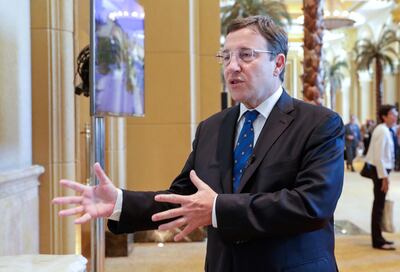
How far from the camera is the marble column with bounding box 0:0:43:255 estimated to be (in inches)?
132

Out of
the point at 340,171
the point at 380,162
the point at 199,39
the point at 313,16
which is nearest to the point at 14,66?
the point at 340,171

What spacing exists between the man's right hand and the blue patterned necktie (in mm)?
418

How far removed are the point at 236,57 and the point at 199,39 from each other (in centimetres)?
550

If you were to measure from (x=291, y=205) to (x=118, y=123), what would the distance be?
5.03m

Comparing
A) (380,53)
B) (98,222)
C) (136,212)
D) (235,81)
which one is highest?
(380,53)

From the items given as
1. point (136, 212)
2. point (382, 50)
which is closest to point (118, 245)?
point (136, 212)

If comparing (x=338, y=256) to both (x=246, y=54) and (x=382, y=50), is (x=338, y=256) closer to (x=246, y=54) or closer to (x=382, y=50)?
(x=246, y=54)

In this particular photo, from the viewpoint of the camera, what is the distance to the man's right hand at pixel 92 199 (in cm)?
181

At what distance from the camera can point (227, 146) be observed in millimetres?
1936

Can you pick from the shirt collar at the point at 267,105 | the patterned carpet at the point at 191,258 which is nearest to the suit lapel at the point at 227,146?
the shirt collar at the point at 267,105

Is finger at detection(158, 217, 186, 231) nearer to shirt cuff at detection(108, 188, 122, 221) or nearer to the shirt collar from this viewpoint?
shirt cuff at detection(108, 188, 122, 221)

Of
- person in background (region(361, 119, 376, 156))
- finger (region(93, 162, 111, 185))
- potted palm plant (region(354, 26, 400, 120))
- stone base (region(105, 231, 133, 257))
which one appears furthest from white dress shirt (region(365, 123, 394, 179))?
potted palm plant (region(354, 26, 400, 120))

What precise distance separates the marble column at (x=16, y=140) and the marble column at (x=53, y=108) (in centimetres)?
7

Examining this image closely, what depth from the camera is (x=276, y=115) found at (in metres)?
1.89
